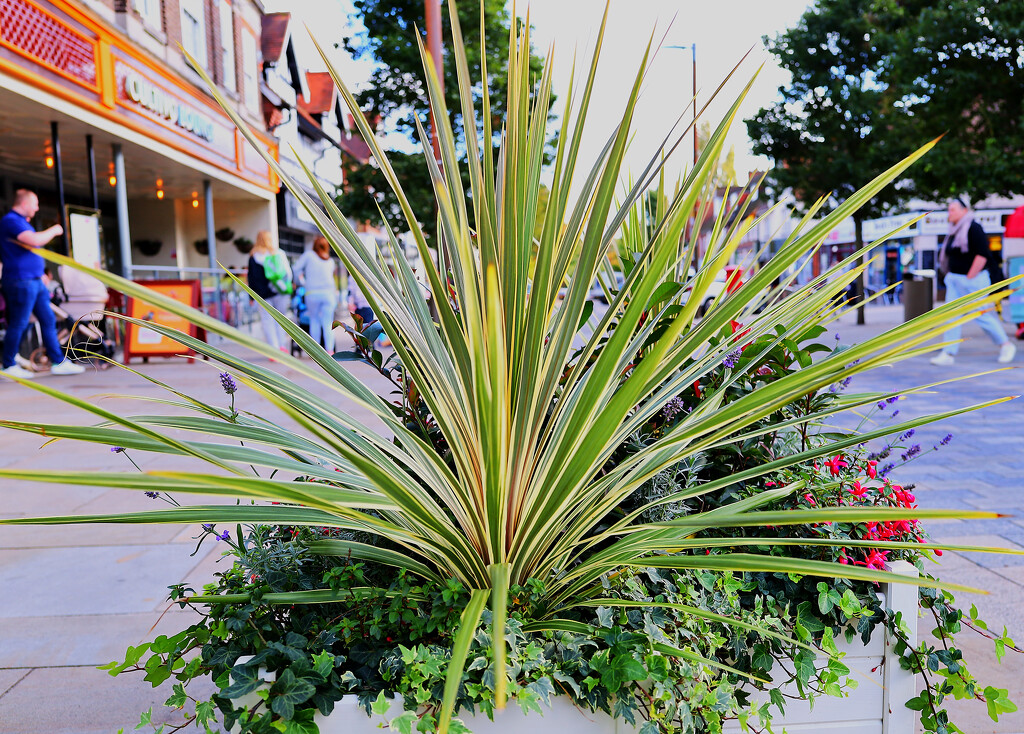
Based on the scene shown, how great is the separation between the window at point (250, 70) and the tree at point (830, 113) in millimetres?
11696

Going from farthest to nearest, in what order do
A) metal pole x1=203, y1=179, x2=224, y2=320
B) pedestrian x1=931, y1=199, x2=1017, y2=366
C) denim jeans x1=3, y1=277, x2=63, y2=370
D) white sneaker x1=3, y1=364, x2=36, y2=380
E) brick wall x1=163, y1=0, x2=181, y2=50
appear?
1. brick wall x1=163, y1=0, x2=181, y2=50
2. metal pole x1=203, y1=179, x2=224, y2=320
3. pedestrian x1=931, y1=199, x2=1017, y2=366
4. white sneaker x1=3, y1=364, x2=36, y2=380
5. denim jeans x1=3, y1=277, x2=63, y2=370

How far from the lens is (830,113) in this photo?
58.8ft

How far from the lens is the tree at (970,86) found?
11.6 m

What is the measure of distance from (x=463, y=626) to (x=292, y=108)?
86.2ft

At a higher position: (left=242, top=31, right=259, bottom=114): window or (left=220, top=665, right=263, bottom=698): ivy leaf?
(left=242, top=31, right=259, bottom=114): window

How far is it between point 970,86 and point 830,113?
6118 mm

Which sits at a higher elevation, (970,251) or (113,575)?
(970,251)

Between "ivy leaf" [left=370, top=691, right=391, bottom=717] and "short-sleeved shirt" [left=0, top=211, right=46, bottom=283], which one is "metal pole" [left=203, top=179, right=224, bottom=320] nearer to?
"short-sleeved shirt" [left=0, top=211, right=46, bottom=283]

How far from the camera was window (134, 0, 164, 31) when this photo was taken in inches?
477

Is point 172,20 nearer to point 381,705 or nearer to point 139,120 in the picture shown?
point 139,120

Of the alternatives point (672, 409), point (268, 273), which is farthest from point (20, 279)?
point (672, 409)

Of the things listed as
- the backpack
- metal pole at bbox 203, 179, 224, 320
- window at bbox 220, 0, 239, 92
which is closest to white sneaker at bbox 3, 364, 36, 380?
the backpack

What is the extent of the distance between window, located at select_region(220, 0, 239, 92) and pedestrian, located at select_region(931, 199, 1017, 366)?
1422cm

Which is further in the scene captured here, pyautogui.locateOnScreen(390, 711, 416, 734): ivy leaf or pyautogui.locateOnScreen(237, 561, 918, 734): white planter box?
pyautogui.locateOnScreen(237, 561, 918, 734): white planter box
